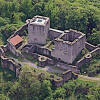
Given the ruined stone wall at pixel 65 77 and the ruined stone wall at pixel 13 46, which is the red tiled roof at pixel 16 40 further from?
the ruined stone wall at pixel 65 77

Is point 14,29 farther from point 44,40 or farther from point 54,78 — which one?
point 54,78

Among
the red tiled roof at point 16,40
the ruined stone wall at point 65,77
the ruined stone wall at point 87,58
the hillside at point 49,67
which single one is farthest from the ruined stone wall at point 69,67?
the red tiled roof at point 16,40

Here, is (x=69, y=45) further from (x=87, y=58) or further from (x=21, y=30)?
(x=21, y=30)

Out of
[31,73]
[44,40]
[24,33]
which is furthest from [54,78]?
[24,33]

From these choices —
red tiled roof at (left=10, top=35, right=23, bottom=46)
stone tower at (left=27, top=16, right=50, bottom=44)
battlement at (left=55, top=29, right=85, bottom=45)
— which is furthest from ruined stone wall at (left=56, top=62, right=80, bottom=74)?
red tiled roof at (left=10, top=35, right=23, bottom=46)

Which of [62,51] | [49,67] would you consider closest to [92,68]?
[62,51]

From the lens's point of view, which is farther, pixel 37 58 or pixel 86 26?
pixel 86 26

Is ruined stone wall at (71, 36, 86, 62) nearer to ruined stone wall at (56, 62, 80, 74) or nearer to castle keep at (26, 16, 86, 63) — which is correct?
castle keep at (26, 16, 86, 63)
